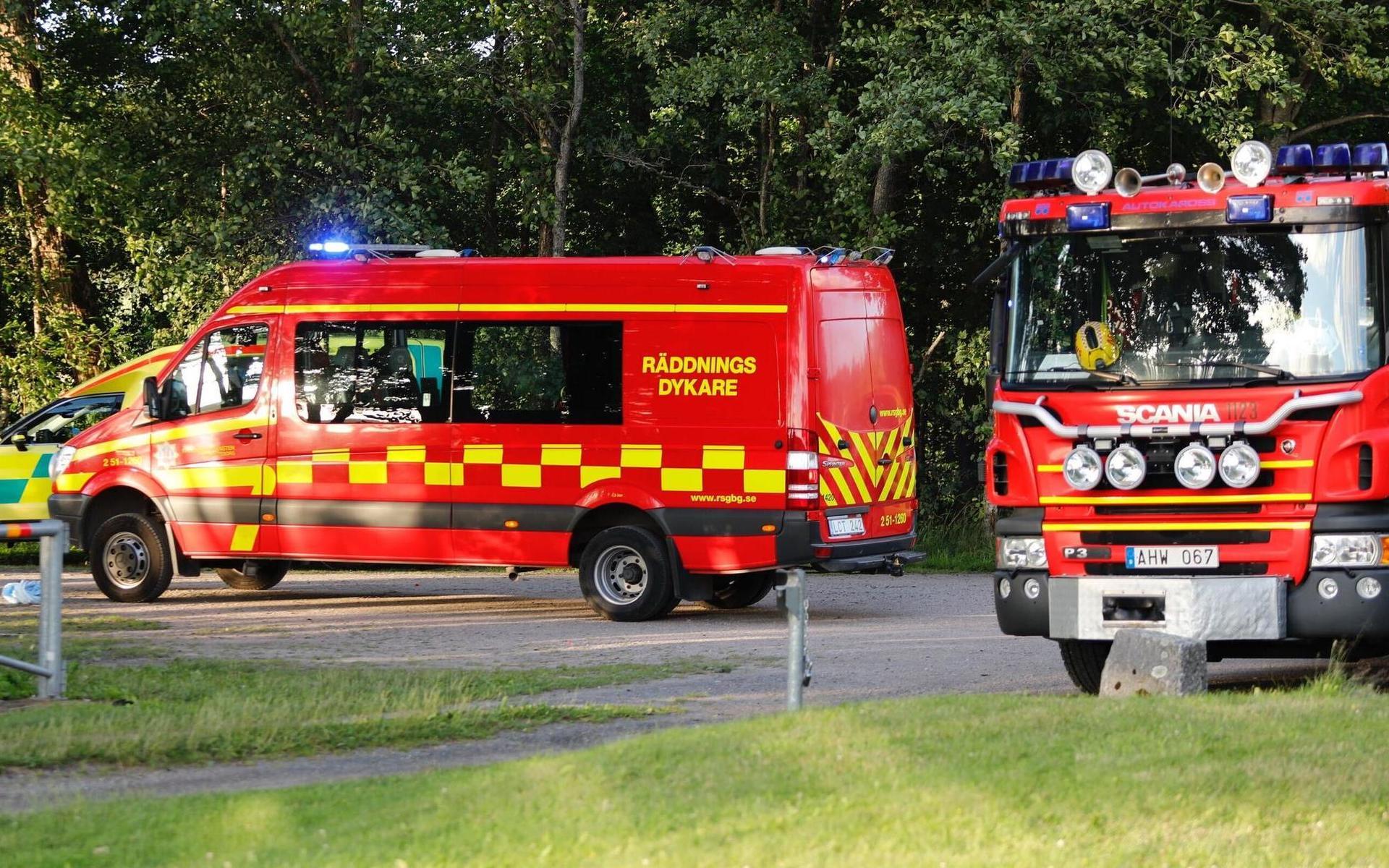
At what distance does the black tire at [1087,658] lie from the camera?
33.9 ft

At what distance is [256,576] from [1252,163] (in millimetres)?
10503

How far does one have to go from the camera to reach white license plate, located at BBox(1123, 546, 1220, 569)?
30.9 feet

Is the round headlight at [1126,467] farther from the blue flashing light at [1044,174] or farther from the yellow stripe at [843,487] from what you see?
the yellow stripe at [843,487]

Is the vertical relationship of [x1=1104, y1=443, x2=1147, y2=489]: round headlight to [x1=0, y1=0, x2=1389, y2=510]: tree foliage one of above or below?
below

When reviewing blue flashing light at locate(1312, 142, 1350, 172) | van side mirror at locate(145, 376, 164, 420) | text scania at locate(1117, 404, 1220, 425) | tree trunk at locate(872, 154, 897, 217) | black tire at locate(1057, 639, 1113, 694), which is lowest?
black tire at locate(1057, 639, 1113, 694)

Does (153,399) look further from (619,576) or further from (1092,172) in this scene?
(1092,172)

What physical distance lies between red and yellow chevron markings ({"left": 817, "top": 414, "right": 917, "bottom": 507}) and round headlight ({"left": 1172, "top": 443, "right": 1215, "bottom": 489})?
479 centimetres

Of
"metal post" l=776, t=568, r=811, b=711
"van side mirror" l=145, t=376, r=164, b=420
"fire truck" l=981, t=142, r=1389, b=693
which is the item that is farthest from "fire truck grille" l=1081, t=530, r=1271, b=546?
"van side mirror" l=145, t=376, r=164, b=420

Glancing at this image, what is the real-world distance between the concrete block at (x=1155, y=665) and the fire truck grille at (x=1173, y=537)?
46 centimetres

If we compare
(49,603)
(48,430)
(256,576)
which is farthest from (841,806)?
(48,430)

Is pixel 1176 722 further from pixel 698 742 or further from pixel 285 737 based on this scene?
pixel 285 737

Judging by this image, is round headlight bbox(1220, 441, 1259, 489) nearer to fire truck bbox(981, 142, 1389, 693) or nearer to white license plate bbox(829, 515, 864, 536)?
fire truck bbox(981, 142, 1389, 693)

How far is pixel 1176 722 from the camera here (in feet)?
27.3

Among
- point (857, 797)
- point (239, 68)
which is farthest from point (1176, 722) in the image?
point (239, 68)
